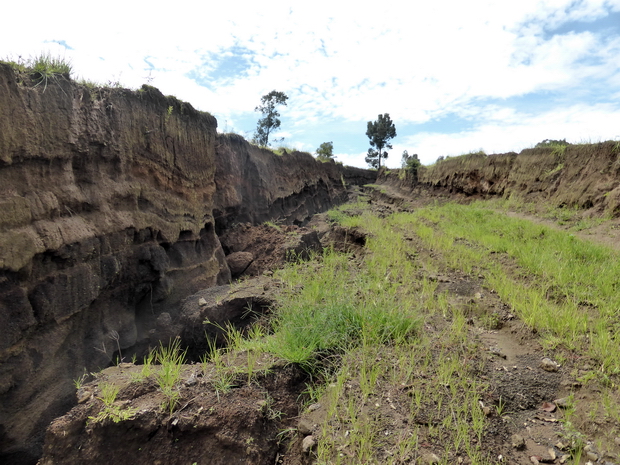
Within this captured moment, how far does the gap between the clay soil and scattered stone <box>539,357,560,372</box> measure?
0.03 metres

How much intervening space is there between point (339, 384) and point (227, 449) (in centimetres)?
91

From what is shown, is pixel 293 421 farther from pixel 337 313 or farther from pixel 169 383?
pixel 337 313

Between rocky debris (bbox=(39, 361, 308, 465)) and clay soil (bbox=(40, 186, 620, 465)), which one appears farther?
rocky debris (bbox=(39, 361, 308, 465))

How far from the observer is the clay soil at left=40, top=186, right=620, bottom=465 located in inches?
89.1

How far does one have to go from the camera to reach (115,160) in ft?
17.0

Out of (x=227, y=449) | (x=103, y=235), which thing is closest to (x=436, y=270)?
(x=227, y=449)

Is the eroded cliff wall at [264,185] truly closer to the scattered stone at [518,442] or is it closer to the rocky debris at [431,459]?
the rocky debris at [431,459]

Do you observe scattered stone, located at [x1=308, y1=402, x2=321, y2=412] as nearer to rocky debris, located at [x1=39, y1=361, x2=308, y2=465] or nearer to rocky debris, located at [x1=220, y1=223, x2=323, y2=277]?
rocky debris, located at [x1=39, y1=361, x2=308, y2=465]

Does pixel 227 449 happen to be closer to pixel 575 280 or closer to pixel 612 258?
pixel 575 280

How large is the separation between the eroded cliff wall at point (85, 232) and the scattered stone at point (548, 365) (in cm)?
473

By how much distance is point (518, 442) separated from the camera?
227 centimetres

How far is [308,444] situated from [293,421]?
0.36 m

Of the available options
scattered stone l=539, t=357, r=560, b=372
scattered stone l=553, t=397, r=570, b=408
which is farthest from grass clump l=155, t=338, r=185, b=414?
scattered stone l=539, t=357, r=560, b=372

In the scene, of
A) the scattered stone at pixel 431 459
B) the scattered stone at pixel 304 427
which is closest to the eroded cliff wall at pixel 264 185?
the scattered stone at pixel 304 427
